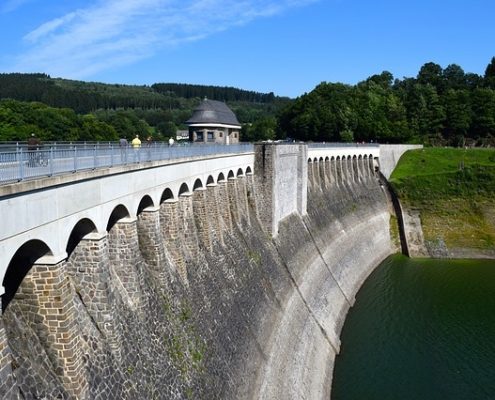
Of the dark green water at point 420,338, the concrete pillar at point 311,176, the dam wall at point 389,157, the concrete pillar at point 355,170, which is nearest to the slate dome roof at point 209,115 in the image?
the concrete pillar at point 311,176

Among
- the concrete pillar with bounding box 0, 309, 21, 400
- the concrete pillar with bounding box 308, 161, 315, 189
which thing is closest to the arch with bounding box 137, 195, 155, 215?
the concrete pillar with bounding box 0, 309, 21, 400

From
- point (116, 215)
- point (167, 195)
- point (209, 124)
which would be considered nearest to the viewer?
point (116, 215)

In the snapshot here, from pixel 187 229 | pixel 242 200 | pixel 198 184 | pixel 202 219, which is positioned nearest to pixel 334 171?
pixel 242 200

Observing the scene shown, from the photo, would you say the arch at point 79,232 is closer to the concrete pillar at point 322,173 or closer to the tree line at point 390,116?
the concrete pillar at point 322,173

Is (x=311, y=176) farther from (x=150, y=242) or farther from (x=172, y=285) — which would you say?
(x=150, y=242)

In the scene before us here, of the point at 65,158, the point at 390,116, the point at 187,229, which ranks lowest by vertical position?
the point at 187,229

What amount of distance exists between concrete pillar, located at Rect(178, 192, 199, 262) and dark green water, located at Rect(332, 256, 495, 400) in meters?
12.2

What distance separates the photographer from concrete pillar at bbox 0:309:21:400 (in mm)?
9070

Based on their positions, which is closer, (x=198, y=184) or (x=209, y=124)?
(x=198, y=184)

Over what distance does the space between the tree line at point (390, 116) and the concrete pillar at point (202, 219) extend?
57.4m

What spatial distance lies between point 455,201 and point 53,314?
54598 millimetres

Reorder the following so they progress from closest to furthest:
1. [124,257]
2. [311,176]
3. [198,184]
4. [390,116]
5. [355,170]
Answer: [124,257] → [198,184] → [311,176] → [355,170] → [390,116]

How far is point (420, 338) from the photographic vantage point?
33094 mm

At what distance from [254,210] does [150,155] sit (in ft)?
45.4
